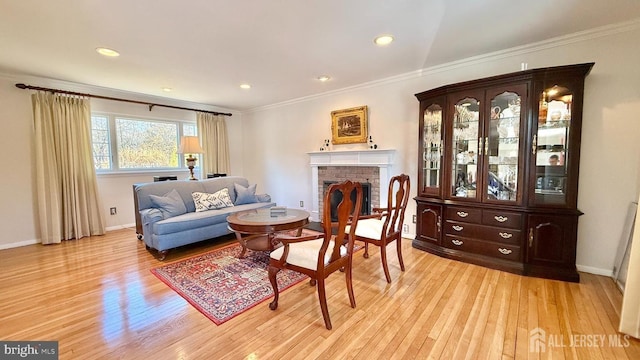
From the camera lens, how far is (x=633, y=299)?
1.75 metres

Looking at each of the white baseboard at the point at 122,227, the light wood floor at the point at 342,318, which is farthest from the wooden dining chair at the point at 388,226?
the white baseboard at the point at 122,227

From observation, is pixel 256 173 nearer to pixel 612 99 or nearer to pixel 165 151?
pixel 165 151

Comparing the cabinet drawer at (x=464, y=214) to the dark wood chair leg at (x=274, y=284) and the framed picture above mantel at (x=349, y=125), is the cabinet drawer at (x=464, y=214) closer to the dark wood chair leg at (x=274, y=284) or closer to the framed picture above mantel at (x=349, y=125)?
the framed picture above mantel at (x=349, y=125)

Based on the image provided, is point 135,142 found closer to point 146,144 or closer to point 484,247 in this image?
point 146,144

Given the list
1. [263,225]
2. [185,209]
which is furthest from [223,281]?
[185,209]

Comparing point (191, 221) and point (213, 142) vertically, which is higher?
point (213, 142)

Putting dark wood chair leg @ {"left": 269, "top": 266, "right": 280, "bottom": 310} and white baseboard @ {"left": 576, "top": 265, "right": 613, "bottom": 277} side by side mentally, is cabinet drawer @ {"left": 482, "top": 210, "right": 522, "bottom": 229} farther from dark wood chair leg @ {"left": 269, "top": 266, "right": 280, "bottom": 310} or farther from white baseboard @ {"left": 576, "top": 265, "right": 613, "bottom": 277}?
dark wood chair leg @ {"left": 269, "top": 266, "right": 280, "bottom": 310}

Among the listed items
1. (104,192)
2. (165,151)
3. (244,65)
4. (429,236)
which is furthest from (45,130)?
(429,236)

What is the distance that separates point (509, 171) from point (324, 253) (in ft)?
7.59

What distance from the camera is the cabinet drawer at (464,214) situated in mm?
2918

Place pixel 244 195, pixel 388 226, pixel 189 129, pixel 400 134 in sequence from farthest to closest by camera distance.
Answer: pixel 189 129 < pixel 244 195 < pixel 400 134 < pixel 388 226

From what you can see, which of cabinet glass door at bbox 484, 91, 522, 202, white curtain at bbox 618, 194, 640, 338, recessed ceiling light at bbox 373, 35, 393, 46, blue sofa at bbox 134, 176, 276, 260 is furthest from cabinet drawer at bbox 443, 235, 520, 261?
blue sofa at bbox 134, 176, 276, 260

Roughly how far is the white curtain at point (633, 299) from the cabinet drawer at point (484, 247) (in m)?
0.95

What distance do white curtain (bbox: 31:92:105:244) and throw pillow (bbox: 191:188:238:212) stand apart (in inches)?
69.1
